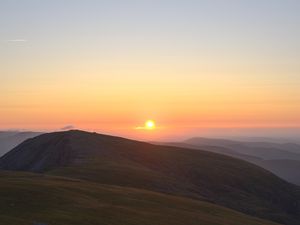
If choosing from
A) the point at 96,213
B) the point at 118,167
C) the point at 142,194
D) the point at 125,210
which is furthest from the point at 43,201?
the point at 118,167

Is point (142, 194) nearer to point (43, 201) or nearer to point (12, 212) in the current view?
point (43, 201)

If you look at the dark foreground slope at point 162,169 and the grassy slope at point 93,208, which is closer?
the grassy slope at point 93,208

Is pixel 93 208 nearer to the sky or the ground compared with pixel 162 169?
nearer to the ground

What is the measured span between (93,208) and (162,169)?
297 feet

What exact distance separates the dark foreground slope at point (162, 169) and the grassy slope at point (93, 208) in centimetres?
2602

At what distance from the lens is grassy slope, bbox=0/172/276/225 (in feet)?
149

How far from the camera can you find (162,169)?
142m

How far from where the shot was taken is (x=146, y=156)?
156125 mm

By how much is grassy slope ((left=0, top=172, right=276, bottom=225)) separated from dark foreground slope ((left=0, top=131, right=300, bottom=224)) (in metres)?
26.0

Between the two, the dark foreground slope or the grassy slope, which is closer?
the grassy slope

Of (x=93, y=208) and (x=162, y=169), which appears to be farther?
(x=162, y=169)

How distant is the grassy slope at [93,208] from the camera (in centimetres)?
4528

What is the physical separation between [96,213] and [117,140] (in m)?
129

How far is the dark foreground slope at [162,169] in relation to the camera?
4100 inches
